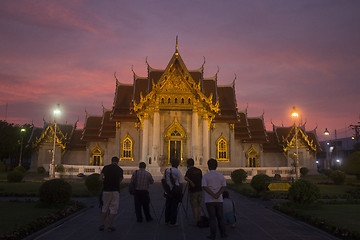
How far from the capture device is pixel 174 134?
3416 cm

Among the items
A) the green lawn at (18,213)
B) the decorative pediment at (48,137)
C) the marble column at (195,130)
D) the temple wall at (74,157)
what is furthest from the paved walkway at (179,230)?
the decorative pediment at (48,137)

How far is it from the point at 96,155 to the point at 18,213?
3082 centimetres

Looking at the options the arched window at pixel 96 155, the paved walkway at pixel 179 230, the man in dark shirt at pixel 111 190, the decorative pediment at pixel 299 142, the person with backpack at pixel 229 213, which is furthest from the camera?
the decorative pediment at pixel 299 142

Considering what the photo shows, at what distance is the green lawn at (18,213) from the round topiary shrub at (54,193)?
1.32ft

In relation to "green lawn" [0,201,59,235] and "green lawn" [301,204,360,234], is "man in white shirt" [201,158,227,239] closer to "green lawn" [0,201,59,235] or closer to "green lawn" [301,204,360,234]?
"green lawn" [301,204,360,234]

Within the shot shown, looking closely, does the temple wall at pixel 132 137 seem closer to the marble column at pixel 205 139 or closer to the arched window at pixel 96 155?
the arched window at pixel 96 155

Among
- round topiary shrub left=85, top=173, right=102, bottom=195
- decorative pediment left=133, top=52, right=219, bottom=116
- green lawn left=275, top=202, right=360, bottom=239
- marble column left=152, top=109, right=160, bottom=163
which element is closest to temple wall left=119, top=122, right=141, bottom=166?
decorative pediment left=133, top=52, right=219, bottom=116

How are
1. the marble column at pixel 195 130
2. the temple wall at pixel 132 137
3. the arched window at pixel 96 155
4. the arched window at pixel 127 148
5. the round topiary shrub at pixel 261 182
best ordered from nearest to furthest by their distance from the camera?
the round topiary shrub at pixel 261 182 → the marble column at pixel 195 130 → the temple wall at pixel 132 137 → the arched window at pixel 127 148 → the arched window at pixel 96 155

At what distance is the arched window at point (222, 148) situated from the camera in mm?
39406

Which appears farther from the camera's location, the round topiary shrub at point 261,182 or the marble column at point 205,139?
the marble column at point 205,139

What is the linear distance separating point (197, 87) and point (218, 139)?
917cm

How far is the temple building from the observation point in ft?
109

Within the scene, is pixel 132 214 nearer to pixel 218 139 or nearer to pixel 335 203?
pixel 335 203

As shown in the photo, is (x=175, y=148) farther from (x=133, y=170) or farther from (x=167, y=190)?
(x=167, y=190)
